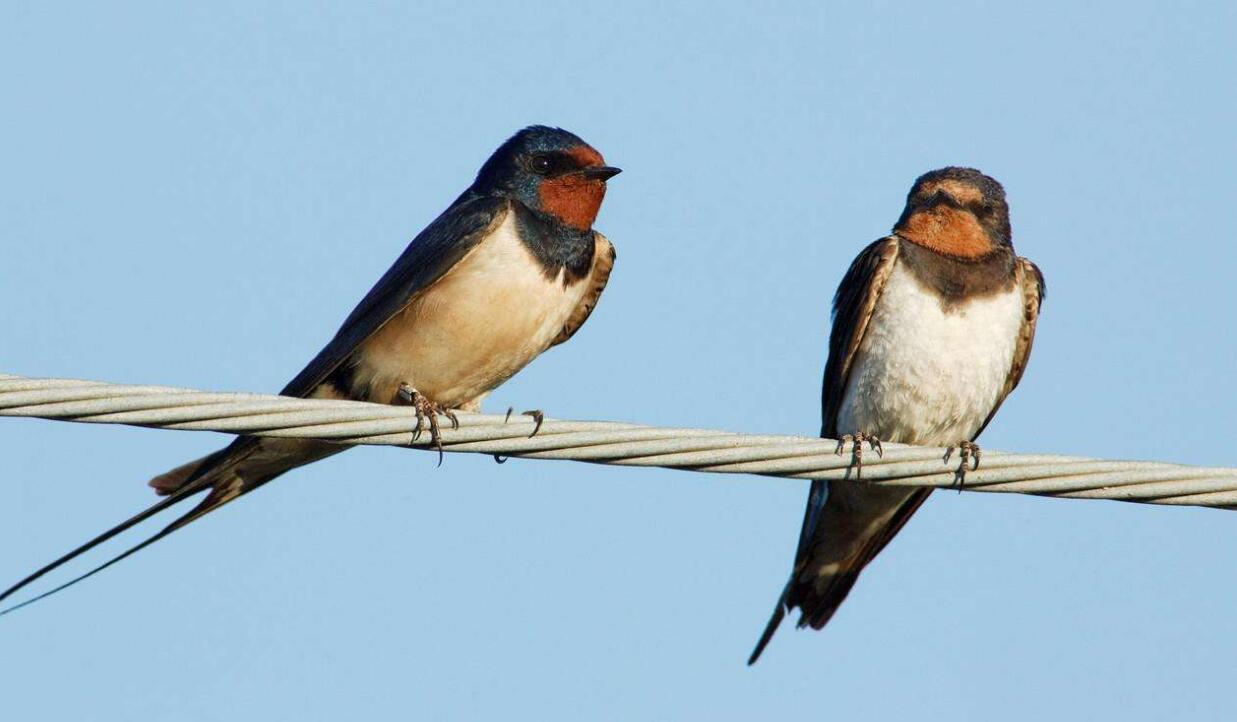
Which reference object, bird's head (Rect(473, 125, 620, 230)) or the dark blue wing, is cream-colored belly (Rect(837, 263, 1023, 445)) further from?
Answer: the dark blue wing

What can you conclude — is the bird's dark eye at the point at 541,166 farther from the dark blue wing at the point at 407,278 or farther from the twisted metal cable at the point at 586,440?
the twisted metal cable at the point at 586,440

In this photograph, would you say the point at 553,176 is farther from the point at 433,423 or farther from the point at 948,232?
the point at 433,423

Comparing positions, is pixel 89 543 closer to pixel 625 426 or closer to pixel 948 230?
pixel 625 426

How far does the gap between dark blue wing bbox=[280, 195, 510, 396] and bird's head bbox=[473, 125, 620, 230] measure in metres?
0.14

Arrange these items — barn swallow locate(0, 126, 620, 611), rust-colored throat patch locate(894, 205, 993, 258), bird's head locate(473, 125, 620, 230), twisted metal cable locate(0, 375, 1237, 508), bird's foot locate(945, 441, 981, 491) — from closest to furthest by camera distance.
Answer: twisted metal cable locate(0, 375, 1237, 508) < bird's foot locate(945, 441, 981, 491) < barn swallow locate(0, 126, 620, 611) < bird's head locate(473, 125, 620, 230) < rust-colored throat patch locate(894, 205, 993, 258)

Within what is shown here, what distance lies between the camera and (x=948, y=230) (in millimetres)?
5805

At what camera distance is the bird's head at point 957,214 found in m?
5.79

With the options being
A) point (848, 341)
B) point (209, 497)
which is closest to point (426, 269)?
point (209, 497)

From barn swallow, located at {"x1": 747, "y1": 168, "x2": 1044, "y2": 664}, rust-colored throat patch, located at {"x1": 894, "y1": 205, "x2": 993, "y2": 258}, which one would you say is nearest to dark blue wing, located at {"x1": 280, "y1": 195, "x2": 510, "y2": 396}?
barn swallow, located at {"x1": 747, "y1": 168, "x2": 1044, "y2": 664}

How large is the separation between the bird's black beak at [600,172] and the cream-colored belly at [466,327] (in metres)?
0.36

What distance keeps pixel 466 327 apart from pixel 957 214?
1.72m

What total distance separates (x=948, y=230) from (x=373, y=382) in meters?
1.94

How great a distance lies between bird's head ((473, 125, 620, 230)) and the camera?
5.51m

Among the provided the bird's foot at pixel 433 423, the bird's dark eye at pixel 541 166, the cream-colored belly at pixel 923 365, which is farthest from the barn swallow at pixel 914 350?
the bird's foot at pixel 433 423
